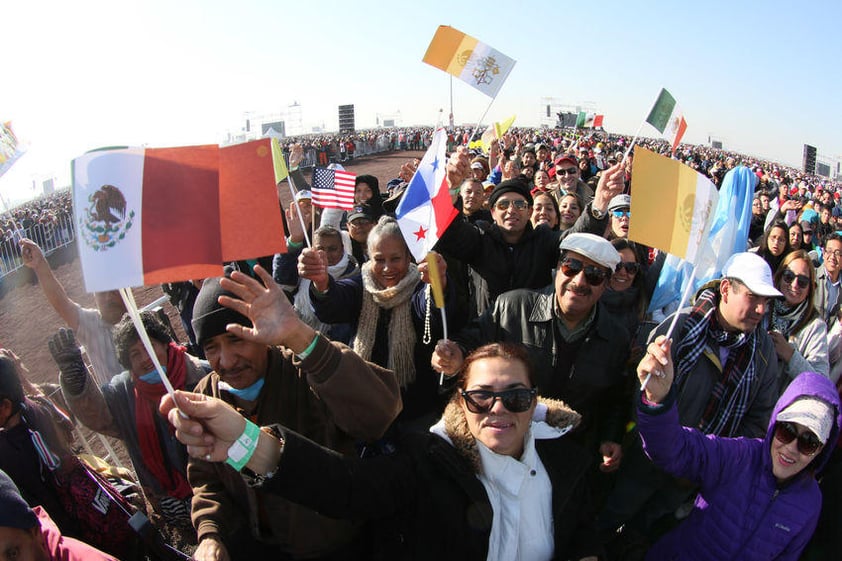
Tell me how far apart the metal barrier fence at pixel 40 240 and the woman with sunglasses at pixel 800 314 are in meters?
13.6

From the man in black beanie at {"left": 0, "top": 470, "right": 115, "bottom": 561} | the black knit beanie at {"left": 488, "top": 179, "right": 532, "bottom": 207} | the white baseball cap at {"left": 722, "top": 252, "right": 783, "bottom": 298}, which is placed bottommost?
the man in black beanie at {"left": 0, "top": 470, "right": 115, "bottom": 561}

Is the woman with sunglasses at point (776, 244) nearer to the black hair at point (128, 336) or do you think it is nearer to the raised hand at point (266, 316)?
the raised hand at point (266, 316)

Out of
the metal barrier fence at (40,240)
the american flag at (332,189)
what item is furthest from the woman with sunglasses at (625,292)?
the metal barrier fence at (40,240)

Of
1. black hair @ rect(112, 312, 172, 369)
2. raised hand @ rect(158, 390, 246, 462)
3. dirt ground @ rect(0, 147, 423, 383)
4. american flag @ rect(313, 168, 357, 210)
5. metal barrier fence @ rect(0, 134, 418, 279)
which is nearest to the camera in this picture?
raised hand @ rect(158, 390, 246, 462)

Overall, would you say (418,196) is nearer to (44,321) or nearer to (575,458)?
(575,458)

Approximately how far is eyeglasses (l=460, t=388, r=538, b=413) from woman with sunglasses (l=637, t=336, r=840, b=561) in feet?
1.82

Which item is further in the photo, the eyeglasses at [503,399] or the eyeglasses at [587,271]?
the eyeglasses at [587,271]

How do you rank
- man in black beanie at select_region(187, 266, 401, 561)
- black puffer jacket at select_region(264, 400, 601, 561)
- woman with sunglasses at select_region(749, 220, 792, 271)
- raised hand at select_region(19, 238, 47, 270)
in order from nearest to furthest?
black puffer jacket at select_region(264, 400, 601, 561) < man in black beanie at select_region(187, 266, 401, 561) < raised hand at select_region(19, 238, 47, 270) < woman with sunglasses at select_region(749, 220, 792, 271)

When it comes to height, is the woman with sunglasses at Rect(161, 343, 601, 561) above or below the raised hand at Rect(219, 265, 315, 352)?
below

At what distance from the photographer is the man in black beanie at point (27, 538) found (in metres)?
1.81

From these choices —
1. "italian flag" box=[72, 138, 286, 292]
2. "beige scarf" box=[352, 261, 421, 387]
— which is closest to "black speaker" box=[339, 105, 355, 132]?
"beige scarf" box=[352, 261, 421, 387]

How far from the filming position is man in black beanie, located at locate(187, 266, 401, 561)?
193cm

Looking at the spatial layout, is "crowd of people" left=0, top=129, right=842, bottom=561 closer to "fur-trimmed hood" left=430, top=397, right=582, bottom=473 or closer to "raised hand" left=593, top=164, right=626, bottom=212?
"fur-trimmed hood" left=430, top=397, right=582, bottom=473

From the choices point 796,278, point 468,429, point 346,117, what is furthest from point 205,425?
point 346,117
